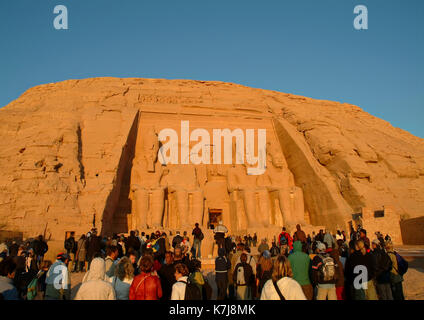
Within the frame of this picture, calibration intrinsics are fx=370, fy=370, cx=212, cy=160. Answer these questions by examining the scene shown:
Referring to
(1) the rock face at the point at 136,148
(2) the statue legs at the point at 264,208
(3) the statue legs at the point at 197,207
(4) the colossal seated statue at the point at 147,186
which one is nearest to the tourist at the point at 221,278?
(1) the rock face at the point at 136,148

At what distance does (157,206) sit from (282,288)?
12.1 m

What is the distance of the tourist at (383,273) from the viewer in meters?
4.29

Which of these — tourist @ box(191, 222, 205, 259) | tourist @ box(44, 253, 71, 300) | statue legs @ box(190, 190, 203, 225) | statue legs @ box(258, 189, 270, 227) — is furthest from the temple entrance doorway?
tourist @ box(44, 253, 71, 300)

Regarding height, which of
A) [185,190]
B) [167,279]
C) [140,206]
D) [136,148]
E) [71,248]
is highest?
[136,148]

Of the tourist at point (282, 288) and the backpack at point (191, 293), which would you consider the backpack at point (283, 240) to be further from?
the backpack at point (191, 293)

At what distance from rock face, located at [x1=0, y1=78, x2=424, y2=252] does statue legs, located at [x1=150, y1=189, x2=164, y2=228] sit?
133 centimetres

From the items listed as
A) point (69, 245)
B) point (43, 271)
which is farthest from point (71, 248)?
point (43, 271)

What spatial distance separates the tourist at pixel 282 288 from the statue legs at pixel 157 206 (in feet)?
38.0

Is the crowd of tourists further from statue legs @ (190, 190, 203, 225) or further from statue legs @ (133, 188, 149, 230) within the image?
statue legs @ (190, 190, 203, 225)

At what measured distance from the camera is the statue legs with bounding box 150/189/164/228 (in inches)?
567

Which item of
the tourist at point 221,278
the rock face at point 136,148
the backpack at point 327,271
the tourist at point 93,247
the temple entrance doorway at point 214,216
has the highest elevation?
the rock face at point 136,148

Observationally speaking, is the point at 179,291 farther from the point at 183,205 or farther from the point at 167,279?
the point at 183,205

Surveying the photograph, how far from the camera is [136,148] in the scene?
667 inches

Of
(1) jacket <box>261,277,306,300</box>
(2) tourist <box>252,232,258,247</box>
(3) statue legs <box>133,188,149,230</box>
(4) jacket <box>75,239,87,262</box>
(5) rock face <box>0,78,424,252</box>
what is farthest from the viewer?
(3) statue legs <box>133,188,149,230</box>
